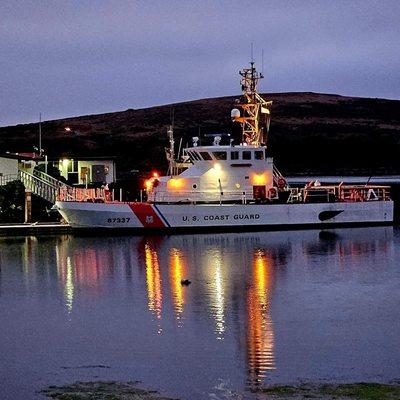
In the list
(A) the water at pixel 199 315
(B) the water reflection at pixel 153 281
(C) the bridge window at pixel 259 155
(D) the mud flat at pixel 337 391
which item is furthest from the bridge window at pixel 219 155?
(D) the mud flat at pixel 337 391

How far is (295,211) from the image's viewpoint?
57.6 metres

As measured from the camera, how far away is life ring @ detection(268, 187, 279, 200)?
2270 inches

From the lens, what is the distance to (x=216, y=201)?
56.8 metres

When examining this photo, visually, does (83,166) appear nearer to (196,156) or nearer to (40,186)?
(40,186)

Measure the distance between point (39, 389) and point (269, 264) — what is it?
22272 millimetres

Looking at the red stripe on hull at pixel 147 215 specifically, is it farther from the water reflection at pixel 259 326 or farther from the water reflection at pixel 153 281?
the water reflection at pixel 259 326

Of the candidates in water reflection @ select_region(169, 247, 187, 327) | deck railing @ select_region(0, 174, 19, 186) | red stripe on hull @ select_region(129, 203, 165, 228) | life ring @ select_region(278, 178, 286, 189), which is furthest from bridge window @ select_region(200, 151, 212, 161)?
deck railing @ select_region(0, 174, 19, 186)

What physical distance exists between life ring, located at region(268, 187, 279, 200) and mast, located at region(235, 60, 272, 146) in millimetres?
2778

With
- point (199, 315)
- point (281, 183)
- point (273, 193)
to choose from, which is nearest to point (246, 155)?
point (273, 193)

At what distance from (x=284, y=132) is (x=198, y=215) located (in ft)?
275

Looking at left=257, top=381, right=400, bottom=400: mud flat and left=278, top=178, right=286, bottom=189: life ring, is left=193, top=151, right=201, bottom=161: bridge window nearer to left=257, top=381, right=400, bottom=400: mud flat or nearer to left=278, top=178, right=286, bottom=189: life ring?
left=278, top=178, right=286, bottom=189: life ring

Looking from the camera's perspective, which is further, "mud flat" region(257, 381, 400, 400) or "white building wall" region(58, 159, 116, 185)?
"white building wall" region(58, 159, 116, 185)

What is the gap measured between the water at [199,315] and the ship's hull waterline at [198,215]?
4866 millimetres

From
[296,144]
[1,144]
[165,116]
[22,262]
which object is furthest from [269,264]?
[165,116]
